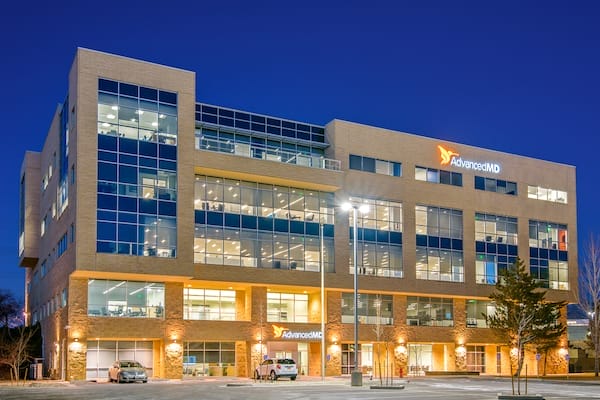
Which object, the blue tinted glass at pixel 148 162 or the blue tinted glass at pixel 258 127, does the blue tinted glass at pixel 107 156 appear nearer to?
the blue tinted glass at pixel 148 162

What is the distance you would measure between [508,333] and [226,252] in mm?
24934

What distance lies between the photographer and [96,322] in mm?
56875

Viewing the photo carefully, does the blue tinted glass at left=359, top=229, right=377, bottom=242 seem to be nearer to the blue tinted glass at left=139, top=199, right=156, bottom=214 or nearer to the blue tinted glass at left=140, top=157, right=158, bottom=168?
the blue tinted glass at left=139, top=199, right=156, bottom=214

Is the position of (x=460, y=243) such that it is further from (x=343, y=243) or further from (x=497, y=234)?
(x=343, y=243)

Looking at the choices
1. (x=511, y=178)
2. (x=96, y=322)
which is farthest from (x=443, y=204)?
(x=96, y=322)

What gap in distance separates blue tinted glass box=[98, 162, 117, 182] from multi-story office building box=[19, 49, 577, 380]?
0.10 m

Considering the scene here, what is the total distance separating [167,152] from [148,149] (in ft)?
5.00

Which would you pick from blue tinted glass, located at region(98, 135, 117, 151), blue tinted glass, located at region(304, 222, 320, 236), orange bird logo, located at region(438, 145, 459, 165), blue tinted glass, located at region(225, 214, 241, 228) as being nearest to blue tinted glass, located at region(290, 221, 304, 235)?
blue tinted glass, located at region(304, 222, 320, 236)

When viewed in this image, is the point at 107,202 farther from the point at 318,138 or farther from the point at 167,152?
the point at 318,138

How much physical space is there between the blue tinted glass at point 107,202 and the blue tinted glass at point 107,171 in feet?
3.96

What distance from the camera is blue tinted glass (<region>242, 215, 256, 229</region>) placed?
64312mm

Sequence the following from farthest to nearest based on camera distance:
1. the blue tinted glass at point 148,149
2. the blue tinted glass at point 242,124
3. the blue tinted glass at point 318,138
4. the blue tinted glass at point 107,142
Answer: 1. the blue tinted glass at point 318,138
2. the blue tinted glass at point 242,124
3. the blue tinted glass at point 148,149
4. the blue tinted glass at point 107,142

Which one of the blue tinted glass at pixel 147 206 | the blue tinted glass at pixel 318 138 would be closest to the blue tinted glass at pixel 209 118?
the blue tinted glass at pixel 318 138

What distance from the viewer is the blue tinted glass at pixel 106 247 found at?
55.9 meters
